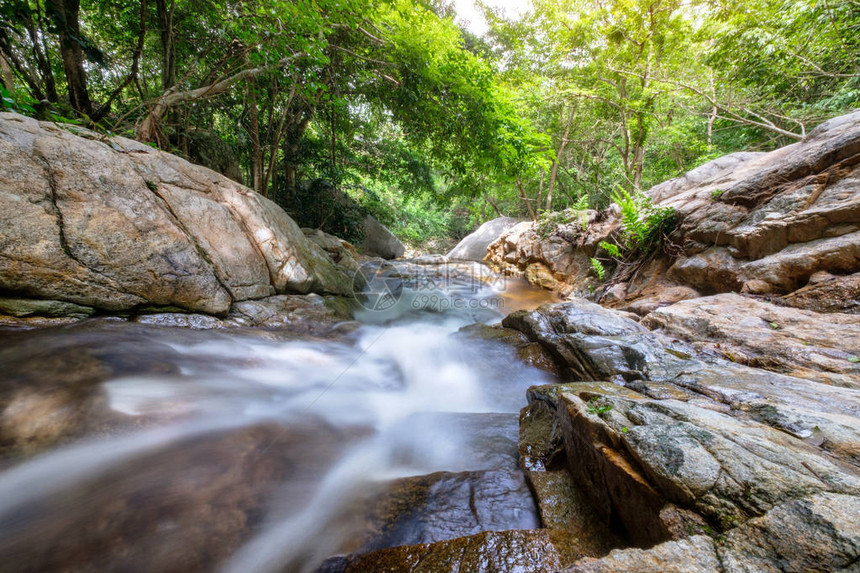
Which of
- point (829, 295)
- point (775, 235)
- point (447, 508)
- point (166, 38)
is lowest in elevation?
point (447, 508)

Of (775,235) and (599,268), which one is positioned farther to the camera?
(599,268)

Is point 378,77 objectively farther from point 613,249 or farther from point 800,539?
point 800,539

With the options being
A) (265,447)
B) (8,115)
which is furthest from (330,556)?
(8,115)

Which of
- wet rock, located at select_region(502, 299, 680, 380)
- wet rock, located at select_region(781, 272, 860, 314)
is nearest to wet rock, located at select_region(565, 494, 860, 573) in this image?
wet rock, located at select_region(502, 299, 680, 380)

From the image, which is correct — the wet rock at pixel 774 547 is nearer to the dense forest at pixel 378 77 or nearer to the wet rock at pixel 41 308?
the wet rock at pixel 41 308

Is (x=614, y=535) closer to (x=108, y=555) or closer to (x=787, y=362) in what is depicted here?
(x=108, y=555)

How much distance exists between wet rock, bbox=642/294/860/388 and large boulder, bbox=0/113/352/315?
5.25 meters

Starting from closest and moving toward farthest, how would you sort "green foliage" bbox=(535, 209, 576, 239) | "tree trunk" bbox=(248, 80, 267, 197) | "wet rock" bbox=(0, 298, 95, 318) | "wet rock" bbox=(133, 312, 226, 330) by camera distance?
"wet rock" bbox=(0, 298, 95, 318)
"wet rock" bbox=(133, 312, 226, 330)
"tree trunk" bbox=(248, 80, 267, 197)
"green foliage" bbox=(535, 209, 576, 239)

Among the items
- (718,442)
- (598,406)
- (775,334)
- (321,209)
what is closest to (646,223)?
(775,334)

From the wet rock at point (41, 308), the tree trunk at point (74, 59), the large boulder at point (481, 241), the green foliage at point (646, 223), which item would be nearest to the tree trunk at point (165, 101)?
the tree trunk at point (74, 59)

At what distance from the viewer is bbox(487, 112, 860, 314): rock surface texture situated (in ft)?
10.1

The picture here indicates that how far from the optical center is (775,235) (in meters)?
3.67

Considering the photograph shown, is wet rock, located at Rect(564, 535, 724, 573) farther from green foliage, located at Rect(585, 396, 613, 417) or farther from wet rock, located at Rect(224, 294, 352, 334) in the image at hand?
wet rock, located at Rect(224, 294, 352, 334)

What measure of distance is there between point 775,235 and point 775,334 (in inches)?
77.6
